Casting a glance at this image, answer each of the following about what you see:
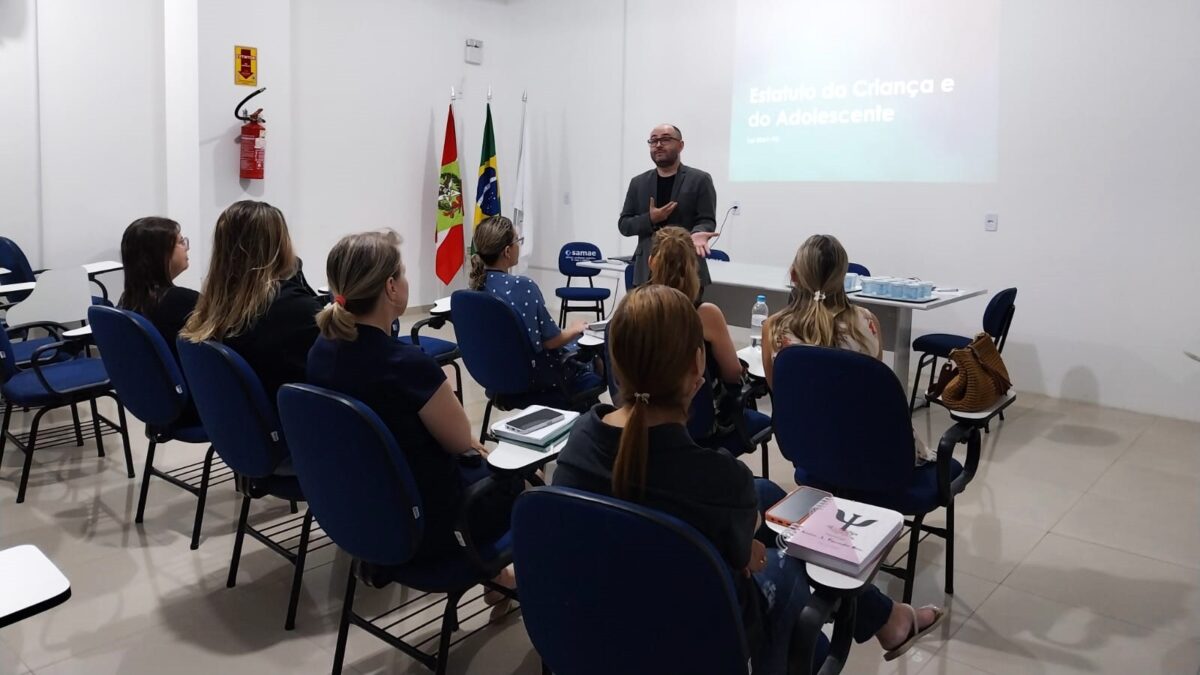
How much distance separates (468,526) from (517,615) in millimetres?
768

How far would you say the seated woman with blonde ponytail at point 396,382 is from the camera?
6.40 ft

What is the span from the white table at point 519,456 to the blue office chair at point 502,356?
1339 millimetres

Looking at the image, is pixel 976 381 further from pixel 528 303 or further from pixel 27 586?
pixel 27 586

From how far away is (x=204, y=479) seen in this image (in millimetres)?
2979

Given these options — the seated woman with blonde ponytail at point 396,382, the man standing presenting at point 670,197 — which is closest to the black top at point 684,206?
the man standing presenting at point 670,197

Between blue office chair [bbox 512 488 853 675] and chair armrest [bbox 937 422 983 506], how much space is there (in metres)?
1.32

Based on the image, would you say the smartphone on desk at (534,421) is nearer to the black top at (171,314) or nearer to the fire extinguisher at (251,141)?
the black top at (171,314)

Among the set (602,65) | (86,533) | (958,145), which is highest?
(602,65)

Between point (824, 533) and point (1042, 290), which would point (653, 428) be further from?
point (1042, 290)

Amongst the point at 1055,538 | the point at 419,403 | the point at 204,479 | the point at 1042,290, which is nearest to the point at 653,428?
the point at 419,403

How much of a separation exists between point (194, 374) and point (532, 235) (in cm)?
586

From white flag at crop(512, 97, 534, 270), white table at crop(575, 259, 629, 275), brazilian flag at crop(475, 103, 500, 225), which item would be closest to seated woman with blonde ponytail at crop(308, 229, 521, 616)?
white table at crop(575, 259, 629, 275)

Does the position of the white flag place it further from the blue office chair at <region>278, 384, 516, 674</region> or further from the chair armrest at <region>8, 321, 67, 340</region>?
the blue office chair at <region>278, 384, 516, 674</region>

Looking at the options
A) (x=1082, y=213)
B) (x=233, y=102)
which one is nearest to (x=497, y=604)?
(x=1082, y=213)
